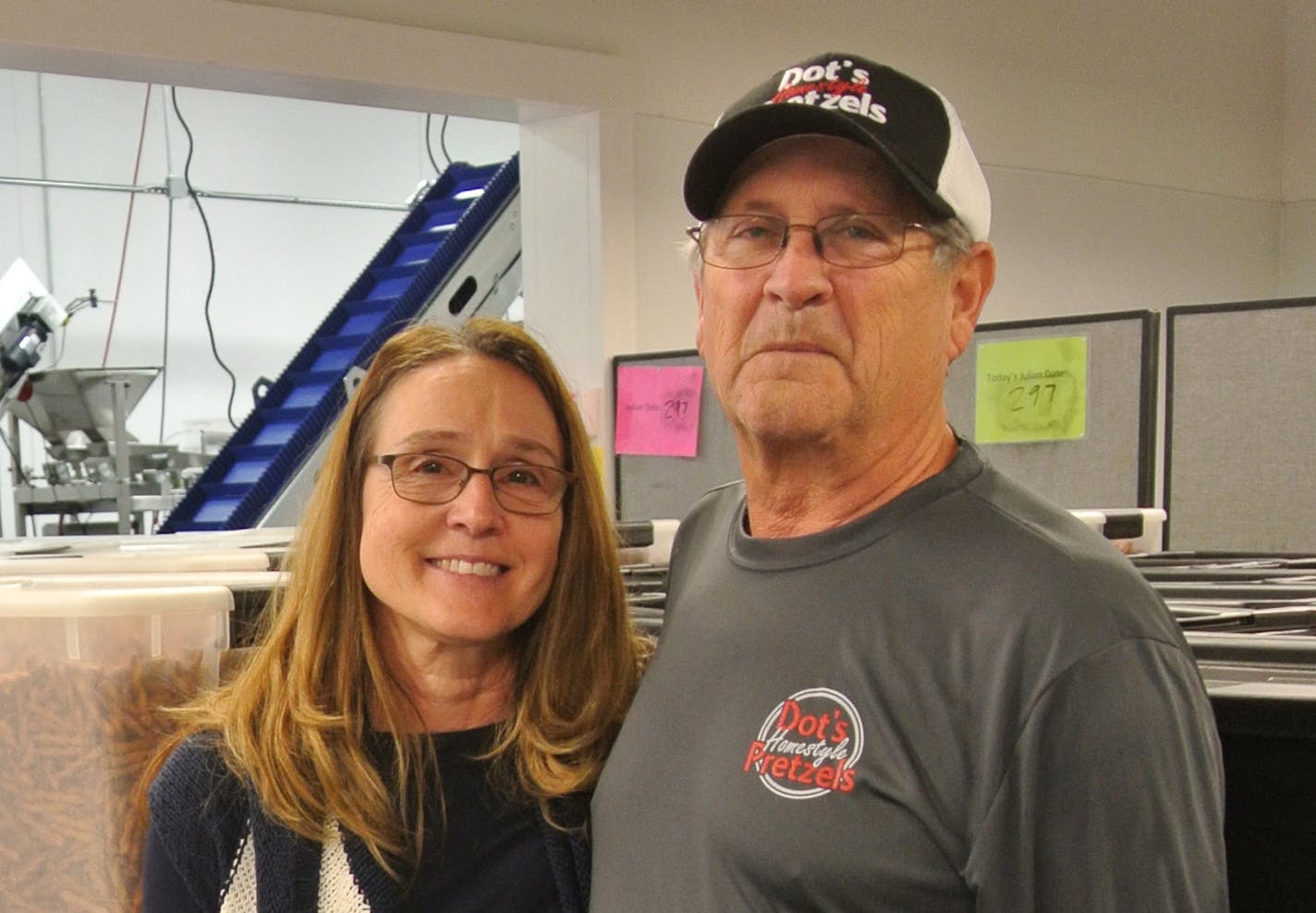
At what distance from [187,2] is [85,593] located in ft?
6.60

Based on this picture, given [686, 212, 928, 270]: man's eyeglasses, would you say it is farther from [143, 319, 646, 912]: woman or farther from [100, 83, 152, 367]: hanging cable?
[100, 83, 152, 367]: hanging cable

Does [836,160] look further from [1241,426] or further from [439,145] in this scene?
[439,145]

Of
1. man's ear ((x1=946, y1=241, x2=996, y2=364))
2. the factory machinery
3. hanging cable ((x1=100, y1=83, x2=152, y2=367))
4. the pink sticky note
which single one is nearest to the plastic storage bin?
man's ear ((x1=946, y1=241, x2=996, y2=364))

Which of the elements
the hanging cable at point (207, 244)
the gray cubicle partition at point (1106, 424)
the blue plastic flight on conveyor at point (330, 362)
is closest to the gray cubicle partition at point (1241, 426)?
the gray cubicle partition at point (1106, 424)

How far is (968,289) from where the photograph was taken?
0.93 meters

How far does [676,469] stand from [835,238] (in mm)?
2038

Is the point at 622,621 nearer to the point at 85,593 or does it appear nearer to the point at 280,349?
the point at 85,593

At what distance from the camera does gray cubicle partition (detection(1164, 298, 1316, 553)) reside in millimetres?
2125

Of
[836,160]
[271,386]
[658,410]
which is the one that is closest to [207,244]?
[271,386]

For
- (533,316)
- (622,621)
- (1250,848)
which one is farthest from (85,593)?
(533,316)

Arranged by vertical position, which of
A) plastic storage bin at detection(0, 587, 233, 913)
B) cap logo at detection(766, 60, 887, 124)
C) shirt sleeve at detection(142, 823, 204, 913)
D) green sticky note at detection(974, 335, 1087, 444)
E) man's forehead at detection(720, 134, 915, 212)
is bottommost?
shirt sleeve at detection(142, 823, 204, 913)

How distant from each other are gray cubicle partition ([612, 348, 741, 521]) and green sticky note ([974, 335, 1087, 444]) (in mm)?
536

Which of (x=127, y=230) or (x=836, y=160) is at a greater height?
(x=127, y=230)

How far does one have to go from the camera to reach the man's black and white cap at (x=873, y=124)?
85cm
